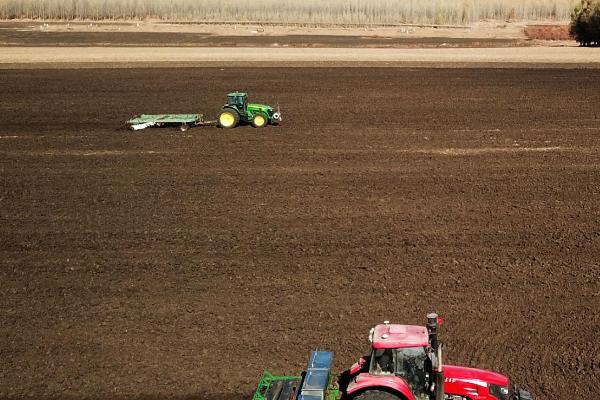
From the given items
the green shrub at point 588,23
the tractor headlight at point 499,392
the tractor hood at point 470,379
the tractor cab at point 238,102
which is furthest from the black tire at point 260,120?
the green shrub at point 588,23

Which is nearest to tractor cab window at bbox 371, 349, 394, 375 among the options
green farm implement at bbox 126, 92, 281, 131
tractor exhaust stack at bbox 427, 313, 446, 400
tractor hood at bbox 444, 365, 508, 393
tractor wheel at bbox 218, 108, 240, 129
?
tractor exhaust stack at bbox 427, 313, 446, 400

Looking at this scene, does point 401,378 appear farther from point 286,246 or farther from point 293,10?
point 293,10

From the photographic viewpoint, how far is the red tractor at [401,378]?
745 cm

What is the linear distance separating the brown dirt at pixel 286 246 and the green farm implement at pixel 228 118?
363 millimetres

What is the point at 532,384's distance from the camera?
909cm

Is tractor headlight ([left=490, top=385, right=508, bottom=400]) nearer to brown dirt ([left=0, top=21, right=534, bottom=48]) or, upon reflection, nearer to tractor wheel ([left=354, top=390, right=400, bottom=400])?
tractor wheel ([left=354, top=390, right=400, bottom=400])

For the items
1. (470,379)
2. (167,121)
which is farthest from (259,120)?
(470,379)

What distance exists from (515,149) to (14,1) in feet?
220

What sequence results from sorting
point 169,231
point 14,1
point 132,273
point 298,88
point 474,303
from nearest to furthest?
point 474,303 < point 132,273 < point 169,231 < point 298,88 < point 14,1

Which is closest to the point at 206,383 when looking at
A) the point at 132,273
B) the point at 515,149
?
the point at 132,273

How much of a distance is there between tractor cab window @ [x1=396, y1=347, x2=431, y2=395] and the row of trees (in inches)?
2529

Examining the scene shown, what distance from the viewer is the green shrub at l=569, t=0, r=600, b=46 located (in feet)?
167

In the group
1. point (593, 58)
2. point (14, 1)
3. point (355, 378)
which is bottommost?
point (355, 378)

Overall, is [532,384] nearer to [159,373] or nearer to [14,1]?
[159,373]
